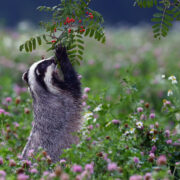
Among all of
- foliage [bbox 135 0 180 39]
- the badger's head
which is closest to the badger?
the badger's head

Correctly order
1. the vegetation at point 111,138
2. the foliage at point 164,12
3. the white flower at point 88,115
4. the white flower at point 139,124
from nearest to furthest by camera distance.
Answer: the vegetation at point 111,138
the foliage at point 164,12
the white flower at point 139,124
the white flower at point 88,115

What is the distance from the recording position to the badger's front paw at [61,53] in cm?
396

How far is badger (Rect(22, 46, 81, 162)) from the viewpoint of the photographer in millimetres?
3742

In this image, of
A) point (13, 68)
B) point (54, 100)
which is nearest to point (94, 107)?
point (54, 100)

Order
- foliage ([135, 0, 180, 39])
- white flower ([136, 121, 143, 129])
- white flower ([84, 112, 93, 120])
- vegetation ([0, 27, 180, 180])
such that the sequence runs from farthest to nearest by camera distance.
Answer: white flower ([84, 112, 93, 120]) → white flower ([136, 121, 143, 129]) → foliage ([135, 0, 180, 39]) → vegetation ([0, 27, 180, 180])

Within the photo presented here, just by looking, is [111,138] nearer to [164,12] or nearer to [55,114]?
[55,114]

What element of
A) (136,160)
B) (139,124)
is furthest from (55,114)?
(136,160)

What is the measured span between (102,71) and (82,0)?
17.3 ft

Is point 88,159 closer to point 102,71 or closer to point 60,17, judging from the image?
point 60,17

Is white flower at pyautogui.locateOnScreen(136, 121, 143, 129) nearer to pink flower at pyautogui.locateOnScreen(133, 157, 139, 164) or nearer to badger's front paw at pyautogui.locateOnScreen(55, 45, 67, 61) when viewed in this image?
pink flower at pyautogui.locateOnScreen(133, 157, 139, 164)

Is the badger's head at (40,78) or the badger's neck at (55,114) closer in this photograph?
the badger's neck at (55,114)

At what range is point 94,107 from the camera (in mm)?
4223

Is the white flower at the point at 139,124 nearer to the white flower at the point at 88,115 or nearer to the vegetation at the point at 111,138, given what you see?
the vegetation at the point at 111,138

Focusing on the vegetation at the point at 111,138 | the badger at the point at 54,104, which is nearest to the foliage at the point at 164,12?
the vegetation at the point at 111,138
